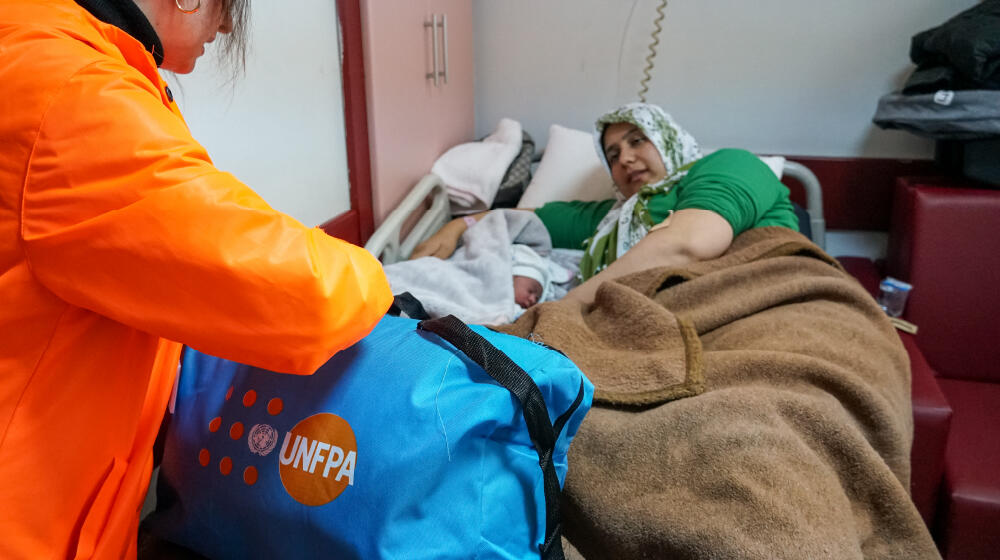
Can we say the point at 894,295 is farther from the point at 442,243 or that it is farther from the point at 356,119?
the point at 356,119

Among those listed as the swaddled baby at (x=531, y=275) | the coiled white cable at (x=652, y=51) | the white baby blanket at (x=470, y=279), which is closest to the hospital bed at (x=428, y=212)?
the white baby blanket at (x=470, y=279)

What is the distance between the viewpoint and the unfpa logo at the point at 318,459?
64cm

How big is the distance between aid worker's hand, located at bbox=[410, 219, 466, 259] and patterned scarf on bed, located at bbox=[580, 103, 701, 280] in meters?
Result: 0.35

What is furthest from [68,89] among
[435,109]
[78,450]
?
[435,109]

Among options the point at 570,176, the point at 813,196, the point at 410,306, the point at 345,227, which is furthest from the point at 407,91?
the point at 813,196

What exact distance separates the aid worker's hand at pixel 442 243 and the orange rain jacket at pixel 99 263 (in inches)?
42.6

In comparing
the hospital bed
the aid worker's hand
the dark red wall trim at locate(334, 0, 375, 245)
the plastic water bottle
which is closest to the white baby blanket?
the aid worker's hand

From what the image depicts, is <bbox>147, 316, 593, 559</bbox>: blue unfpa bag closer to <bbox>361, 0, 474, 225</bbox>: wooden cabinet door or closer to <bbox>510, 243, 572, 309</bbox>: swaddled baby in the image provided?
<bbox>510, 243, 572, 309</bbox>: swaddled baby

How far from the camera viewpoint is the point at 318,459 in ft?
2.16

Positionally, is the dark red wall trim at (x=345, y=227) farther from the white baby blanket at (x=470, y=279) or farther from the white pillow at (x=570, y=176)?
the white pillow at (x=570, y=176)

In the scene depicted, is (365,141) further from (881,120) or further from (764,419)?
(881,120)

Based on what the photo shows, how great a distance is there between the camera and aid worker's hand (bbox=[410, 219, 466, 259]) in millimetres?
1719

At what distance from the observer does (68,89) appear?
0.51 metres

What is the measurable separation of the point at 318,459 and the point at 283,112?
3.00 ft
